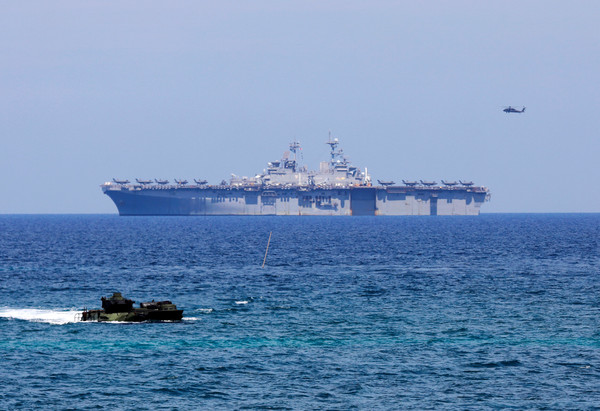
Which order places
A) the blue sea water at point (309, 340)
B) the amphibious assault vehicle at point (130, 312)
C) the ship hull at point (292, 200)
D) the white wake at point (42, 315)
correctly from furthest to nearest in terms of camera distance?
the ship hull at point (292, 200), the white wake at point (42, 315), the amphibious assault vehicle at point (130, 312), the blue sea water at point (309, 340)

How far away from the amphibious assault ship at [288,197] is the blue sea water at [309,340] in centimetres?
13005

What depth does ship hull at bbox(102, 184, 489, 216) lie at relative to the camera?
186 meters

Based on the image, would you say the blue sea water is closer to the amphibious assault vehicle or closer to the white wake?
the white wake

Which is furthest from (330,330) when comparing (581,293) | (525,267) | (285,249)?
(285,249)

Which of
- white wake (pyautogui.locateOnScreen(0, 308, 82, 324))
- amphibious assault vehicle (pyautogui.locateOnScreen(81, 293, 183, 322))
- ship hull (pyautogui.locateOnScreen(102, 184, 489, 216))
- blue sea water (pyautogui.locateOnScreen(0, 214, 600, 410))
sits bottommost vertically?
blue sea water (pyautogui.locateOnScreen(0, 214, 600, 410))

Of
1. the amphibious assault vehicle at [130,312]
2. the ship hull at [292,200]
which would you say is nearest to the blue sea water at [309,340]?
the amphibious assault vehicle at [130,312]

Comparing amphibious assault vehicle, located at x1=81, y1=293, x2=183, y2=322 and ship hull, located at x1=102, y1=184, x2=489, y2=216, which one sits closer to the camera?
amphibious assault vehicle, located at x1=81, y1=293, x2=183, y2=322

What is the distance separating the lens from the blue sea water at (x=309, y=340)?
20.9 m

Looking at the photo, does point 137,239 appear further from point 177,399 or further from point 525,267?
point 177,399

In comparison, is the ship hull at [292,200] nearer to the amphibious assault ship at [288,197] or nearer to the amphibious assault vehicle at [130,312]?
the amphibious assault ship at [288,197]

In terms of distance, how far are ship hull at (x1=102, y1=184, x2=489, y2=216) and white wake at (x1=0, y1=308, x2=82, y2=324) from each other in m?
149

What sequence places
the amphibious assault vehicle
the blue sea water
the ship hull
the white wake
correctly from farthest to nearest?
1. the ship hull
2. the white wake
3. the amphibious assault vehicle
4. the blue sea water

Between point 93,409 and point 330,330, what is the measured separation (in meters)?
12.2

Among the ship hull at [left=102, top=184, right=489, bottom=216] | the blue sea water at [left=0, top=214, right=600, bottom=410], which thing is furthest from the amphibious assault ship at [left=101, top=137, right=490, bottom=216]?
the blue sea water at [left=0, top=214, right=600, bottom=410]
